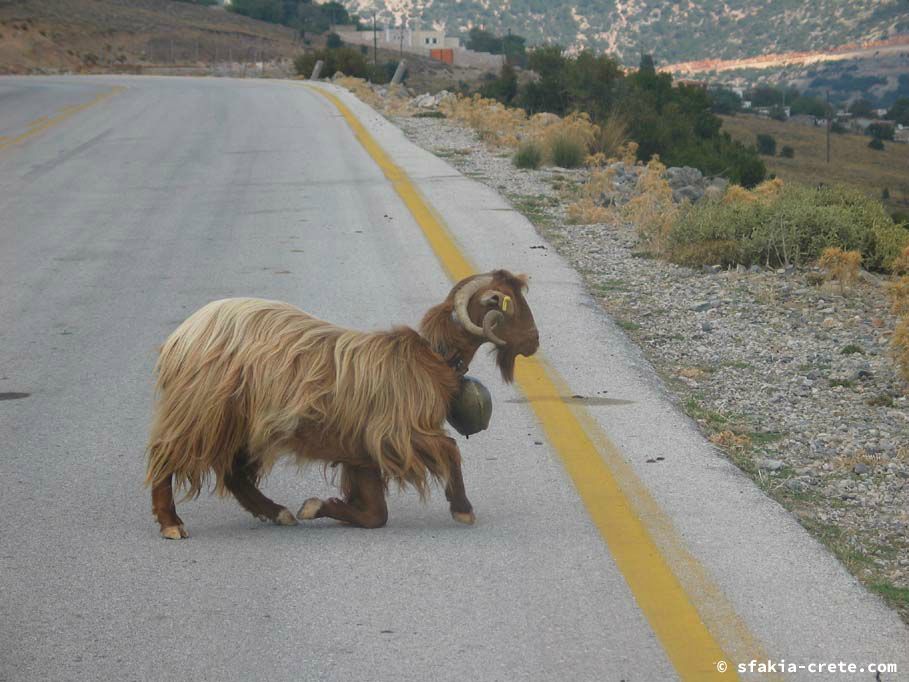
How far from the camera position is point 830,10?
424 ft

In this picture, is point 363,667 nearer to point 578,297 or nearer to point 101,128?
point 578,297

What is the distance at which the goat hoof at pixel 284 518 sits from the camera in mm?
5629

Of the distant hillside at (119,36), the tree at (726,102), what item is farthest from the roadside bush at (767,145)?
the distant hillside at (119,36)

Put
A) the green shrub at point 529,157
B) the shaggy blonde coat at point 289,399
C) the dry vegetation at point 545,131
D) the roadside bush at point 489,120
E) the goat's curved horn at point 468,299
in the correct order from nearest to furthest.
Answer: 1. the shaggy blonde coat at point 289,399
2. the goat's curved horn at point 468,299
3. the green shrub at point 529,157
4. the dry vegetation at point 545,131
5. the roadside bush at point 489,120

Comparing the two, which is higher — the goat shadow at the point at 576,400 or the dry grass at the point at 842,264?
the dry grass at the point at 842,264

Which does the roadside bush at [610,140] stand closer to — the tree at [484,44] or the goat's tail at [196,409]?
the goat's tail at [196,409]

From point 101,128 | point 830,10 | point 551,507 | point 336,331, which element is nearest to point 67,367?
point 336,331

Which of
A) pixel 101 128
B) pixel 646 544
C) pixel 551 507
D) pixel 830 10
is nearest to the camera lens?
pixel 646 544

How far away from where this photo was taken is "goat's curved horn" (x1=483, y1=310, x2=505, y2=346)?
539 centimetres

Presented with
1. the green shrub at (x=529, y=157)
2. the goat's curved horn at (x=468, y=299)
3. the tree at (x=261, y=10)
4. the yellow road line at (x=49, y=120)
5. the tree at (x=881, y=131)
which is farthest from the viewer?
the tree at (x=261, y=10)

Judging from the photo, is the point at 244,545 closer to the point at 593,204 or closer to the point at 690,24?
the point at 593,204

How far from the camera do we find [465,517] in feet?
18.3

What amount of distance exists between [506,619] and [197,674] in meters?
1.13

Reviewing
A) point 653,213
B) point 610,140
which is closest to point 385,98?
point 610,140
